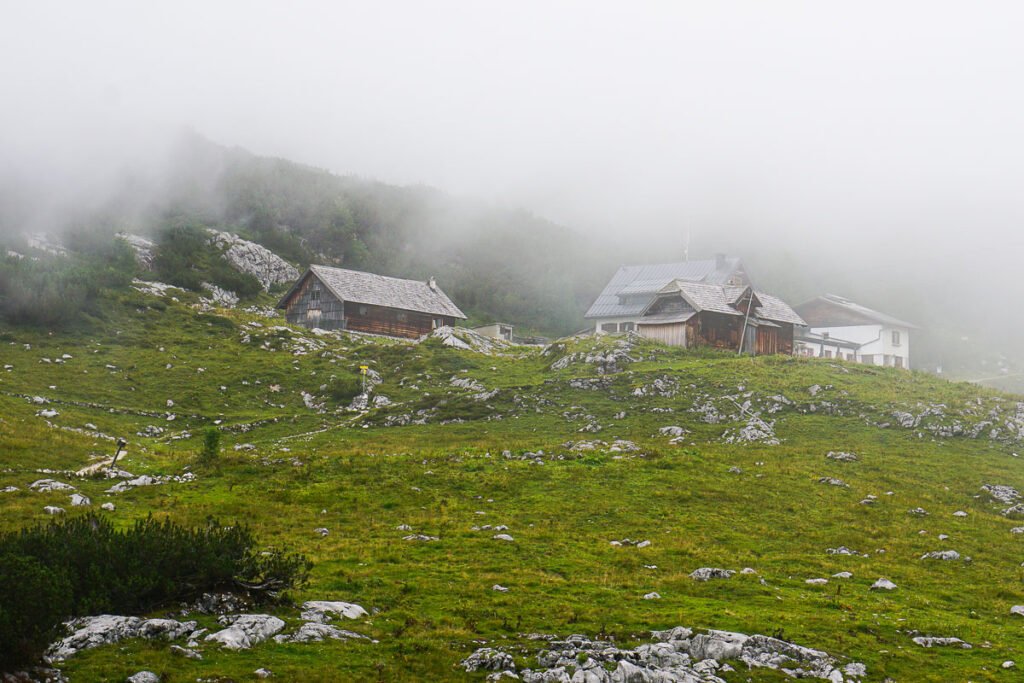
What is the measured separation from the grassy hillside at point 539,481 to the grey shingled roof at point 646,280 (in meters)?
29.4

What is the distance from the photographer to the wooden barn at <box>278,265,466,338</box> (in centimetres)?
7350

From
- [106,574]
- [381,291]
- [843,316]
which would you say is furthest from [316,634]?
[843,316]

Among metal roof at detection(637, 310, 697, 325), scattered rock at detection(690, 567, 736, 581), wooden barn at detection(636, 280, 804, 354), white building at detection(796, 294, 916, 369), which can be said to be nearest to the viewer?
scattered rock at detection(690, 567, 736, 581)

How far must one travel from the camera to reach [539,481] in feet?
100

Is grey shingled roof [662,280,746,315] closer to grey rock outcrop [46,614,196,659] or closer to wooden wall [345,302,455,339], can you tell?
wooden wall [345,302,455,339]

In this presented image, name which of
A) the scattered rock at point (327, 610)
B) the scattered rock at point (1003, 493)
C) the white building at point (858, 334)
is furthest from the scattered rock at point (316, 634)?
the white building at point (858, 334)

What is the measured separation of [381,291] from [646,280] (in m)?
32.1

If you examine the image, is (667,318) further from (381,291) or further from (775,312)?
(381,291)

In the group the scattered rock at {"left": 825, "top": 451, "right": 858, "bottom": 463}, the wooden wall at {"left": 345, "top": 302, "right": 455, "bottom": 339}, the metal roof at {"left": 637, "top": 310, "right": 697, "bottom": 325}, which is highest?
the metal roof at {"left": 637, "top": 310, "right": 697, "bottom": 325}

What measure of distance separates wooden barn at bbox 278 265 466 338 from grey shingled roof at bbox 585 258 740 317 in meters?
19.4

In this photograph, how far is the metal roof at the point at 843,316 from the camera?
298 ft

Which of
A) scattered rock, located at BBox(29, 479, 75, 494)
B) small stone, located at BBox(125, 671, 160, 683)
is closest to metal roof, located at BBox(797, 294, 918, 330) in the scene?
scattered rock, located at BBox(29, 479, 75, 494)

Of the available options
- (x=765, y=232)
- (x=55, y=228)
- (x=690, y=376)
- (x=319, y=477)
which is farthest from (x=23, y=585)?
(x=765, y=232)

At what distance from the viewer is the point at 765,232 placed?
159 meters
